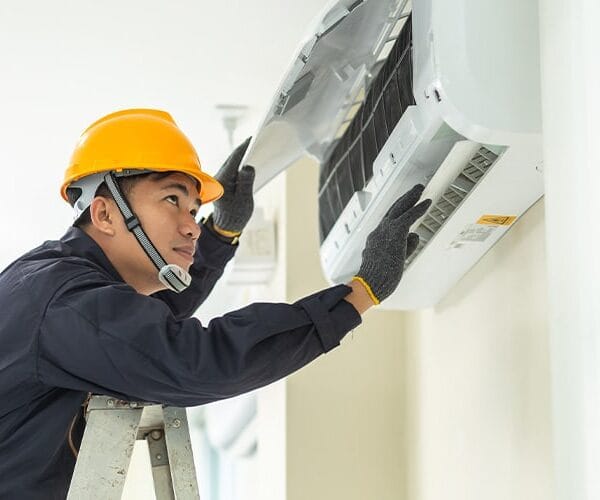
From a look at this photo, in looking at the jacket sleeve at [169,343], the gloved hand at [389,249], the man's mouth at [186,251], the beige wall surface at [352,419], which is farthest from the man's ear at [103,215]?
the beige wall surface at [352,419]

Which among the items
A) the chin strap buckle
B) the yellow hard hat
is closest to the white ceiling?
the yellow hard hat

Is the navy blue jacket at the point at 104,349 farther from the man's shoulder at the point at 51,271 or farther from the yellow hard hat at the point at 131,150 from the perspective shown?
the yellow hard hat at the point at 131,150

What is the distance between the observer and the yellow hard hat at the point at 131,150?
208 centimetres

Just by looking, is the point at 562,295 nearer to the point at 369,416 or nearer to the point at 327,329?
the point at 327,329

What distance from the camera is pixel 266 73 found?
10.4ft

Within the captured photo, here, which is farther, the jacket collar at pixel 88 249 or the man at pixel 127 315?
the jacket collar at pixel 88 249

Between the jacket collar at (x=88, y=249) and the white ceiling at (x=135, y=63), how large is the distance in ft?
2.49

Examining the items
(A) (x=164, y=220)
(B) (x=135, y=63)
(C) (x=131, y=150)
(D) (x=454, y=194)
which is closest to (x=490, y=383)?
(D) (x=454, y=194)

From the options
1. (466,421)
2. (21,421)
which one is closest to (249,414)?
(466,421)

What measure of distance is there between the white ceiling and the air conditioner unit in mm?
300

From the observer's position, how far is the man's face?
80.7 inches

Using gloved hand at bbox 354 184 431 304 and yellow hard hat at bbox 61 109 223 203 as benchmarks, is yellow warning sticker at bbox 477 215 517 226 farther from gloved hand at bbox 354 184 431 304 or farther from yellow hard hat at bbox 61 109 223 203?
yellow hard hat at bbox 61 109 223 203

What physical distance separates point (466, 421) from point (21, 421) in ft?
3.61

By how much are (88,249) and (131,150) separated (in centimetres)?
22
